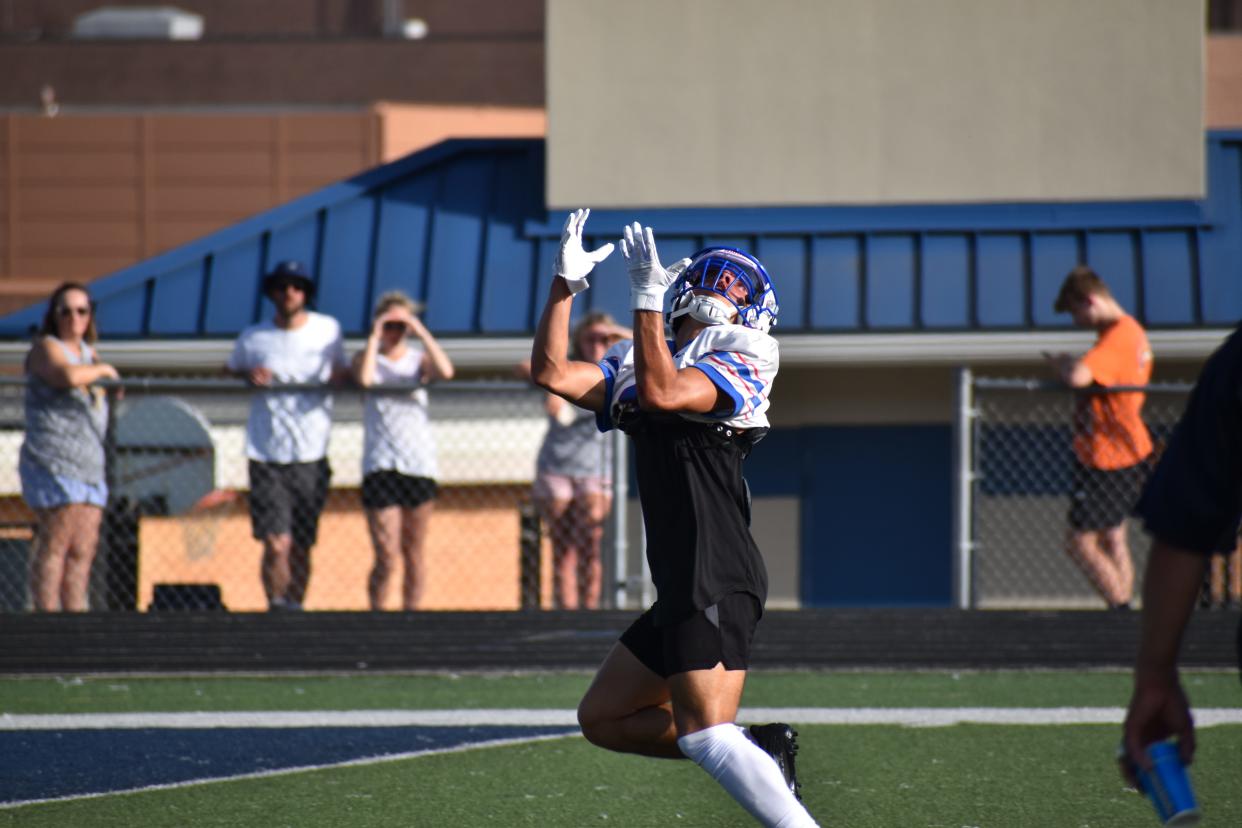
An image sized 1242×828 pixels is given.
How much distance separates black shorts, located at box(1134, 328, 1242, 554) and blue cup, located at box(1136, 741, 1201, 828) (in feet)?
1.03

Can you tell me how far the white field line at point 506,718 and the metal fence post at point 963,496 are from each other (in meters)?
1.58

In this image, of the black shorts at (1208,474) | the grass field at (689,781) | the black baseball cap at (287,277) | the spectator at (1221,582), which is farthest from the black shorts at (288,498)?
the black shorts at (1208,474)

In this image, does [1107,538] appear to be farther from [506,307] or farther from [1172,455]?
[1172,455]

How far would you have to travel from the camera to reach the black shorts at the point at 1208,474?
8.50 ft

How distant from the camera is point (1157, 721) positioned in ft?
8.49

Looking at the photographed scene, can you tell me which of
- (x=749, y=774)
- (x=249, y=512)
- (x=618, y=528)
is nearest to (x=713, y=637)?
(x=749, y=774)

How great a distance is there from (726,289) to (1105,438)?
16.8ft

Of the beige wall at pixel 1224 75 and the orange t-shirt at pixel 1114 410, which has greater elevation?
the beige wall at pixel 1224 75

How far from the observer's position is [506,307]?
12945 millimetres

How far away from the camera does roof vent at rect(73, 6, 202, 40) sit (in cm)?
3484

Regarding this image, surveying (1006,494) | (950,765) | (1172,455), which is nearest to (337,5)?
(1006,494)

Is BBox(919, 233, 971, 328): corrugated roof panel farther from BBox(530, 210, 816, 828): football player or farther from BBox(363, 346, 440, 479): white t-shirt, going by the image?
BBox(530, 210, 816, 828): football player

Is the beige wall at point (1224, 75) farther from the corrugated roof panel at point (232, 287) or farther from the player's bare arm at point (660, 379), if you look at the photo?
the player's bare arm at point (660, 379)

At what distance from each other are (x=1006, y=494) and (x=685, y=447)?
7.52 meters
